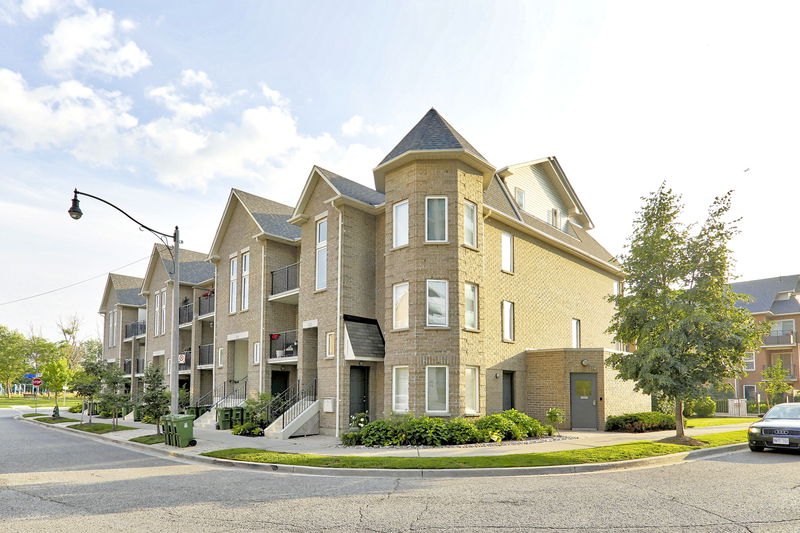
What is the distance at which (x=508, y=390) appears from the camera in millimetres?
22141

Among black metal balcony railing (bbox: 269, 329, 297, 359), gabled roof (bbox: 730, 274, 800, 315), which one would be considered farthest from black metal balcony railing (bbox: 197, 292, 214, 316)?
gabled roof (bbox: 730, 274, 800, 315)

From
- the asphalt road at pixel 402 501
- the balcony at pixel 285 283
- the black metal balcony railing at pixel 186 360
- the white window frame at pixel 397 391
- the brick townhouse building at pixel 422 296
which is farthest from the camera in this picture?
the black metal balcony railing at pixel 186 360

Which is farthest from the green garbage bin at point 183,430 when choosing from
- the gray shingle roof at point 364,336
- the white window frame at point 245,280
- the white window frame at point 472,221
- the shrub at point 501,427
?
the white window frame at point 472,221

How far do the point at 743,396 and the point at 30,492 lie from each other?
5288 centimetres

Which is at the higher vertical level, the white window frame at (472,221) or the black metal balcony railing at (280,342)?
the white window frame at (472,221)

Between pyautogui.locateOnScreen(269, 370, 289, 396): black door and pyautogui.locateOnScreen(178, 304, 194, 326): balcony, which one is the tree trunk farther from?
pyautogui.locateOnScreen(178, 304, 194, 326): balcony

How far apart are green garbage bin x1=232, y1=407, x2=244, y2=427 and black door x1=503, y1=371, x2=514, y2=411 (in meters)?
10.3

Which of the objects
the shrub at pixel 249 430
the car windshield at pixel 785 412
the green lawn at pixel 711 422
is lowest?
the green lawn at pixel 711 422

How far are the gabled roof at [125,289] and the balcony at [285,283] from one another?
71.2ft

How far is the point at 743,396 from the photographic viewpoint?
161ft

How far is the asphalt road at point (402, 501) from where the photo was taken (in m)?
7.80

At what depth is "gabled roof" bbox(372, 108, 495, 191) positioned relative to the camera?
1888 cm

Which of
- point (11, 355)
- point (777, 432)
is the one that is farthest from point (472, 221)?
point (11, 355)

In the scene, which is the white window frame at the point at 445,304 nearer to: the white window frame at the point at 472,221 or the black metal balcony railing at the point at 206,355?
the white window frame at the point at 472,221
